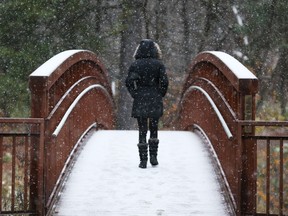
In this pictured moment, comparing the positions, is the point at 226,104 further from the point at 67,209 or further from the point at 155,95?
the point at 67,209

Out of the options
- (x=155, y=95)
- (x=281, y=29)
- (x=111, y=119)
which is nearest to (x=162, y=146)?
(x=155, y=95)

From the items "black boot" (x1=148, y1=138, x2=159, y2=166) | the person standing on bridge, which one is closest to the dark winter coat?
the person standing on bridge

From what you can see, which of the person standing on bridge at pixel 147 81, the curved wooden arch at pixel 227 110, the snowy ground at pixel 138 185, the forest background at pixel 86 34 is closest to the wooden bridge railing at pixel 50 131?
the snowy ground at pixel 138 185

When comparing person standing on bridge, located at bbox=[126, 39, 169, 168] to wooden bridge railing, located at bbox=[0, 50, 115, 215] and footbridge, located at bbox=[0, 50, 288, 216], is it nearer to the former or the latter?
footbridge, located at bbox=[0, 50, 288, 216]

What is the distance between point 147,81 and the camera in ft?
29.6

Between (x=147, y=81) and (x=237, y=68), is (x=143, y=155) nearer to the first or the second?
(x=147, y=81)

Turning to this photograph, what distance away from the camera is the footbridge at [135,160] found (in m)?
7.09

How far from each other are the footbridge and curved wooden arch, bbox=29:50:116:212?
0.04ft

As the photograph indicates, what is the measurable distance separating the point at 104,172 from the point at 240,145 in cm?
239

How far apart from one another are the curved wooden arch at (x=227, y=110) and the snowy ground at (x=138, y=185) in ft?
0.91

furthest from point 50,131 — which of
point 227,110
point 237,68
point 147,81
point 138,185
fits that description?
point 237,68

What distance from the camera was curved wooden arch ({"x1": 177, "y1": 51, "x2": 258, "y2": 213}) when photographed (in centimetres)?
710

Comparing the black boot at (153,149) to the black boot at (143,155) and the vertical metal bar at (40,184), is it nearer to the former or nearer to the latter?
the black boot at (143,155)

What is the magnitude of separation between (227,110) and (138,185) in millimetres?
1375
